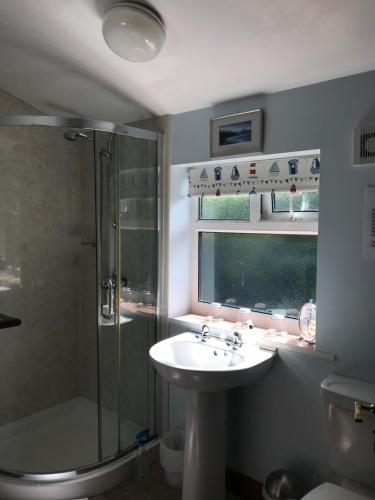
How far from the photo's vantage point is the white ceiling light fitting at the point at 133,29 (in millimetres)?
1568

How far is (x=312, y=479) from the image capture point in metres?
1.87

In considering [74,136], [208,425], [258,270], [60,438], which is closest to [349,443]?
[208,425]

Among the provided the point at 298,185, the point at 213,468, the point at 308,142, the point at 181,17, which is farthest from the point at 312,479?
the point at 181,17

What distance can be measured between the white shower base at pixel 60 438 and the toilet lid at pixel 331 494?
3.98 feet

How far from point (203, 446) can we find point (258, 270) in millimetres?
989

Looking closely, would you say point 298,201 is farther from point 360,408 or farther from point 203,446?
point 203,446

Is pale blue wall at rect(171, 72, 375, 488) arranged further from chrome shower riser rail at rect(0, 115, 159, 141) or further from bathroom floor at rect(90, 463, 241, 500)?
chrome shower riser rail at rect(0, 115, 159, 141)

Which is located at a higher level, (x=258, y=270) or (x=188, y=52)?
(x=188, y=52)

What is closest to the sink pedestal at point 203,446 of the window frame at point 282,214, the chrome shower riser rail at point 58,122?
the window frame at point 282,214

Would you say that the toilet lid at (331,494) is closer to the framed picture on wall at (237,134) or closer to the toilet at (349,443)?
the toilet at (349,443)

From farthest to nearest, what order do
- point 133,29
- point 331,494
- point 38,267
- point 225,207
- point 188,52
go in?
point 38,267 → point 225,207 → point 188,52 → point 133,29 → point 331,494

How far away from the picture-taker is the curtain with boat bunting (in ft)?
6.50

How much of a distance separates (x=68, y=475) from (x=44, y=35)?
2239 mm

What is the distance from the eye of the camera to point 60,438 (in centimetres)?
250
